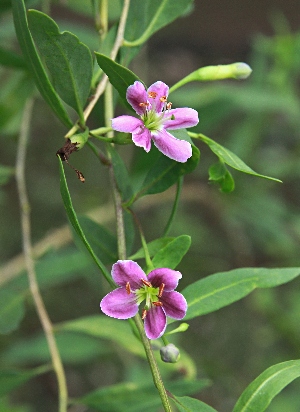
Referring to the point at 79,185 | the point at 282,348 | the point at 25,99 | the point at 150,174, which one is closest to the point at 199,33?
the point at 79,185

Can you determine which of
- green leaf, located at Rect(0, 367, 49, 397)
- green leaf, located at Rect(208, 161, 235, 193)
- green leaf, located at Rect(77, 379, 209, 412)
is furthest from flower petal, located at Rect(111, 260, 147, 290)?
green leaf, located at Rect(0, 367, 49, 397)

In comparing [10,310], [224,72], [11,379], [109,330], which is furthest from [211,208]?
[224,72]

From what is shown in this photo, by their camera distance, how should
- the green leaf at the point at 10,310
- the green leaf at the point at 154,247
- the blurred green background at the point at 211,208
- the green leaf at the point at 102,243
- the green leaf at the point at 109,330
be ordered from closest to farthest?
the green leaf at the point at 154,247 < the green leaf at the point at 102,243 < the green leaf at the point at 10,310 < the green leaf at the point at 109,330 < the blurred green background at the point at 211,208

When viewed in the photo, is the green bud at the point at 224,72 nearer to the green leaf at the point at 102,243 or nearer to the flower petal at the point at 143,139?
the flower petal at the point at 143,139

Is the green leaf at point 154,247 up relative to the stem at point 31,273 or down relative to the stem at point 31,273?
up

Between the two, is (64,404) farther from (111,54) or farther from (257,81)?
(257,81)

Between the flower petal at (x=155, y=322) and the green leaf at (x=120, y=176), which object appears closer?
the flower petal at (x=155, y=322)

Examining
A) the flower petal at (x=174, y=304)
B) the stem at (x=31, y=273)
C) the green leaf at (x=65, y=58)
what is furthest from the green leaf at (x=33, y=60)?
the stem at (x=31, y=273)
